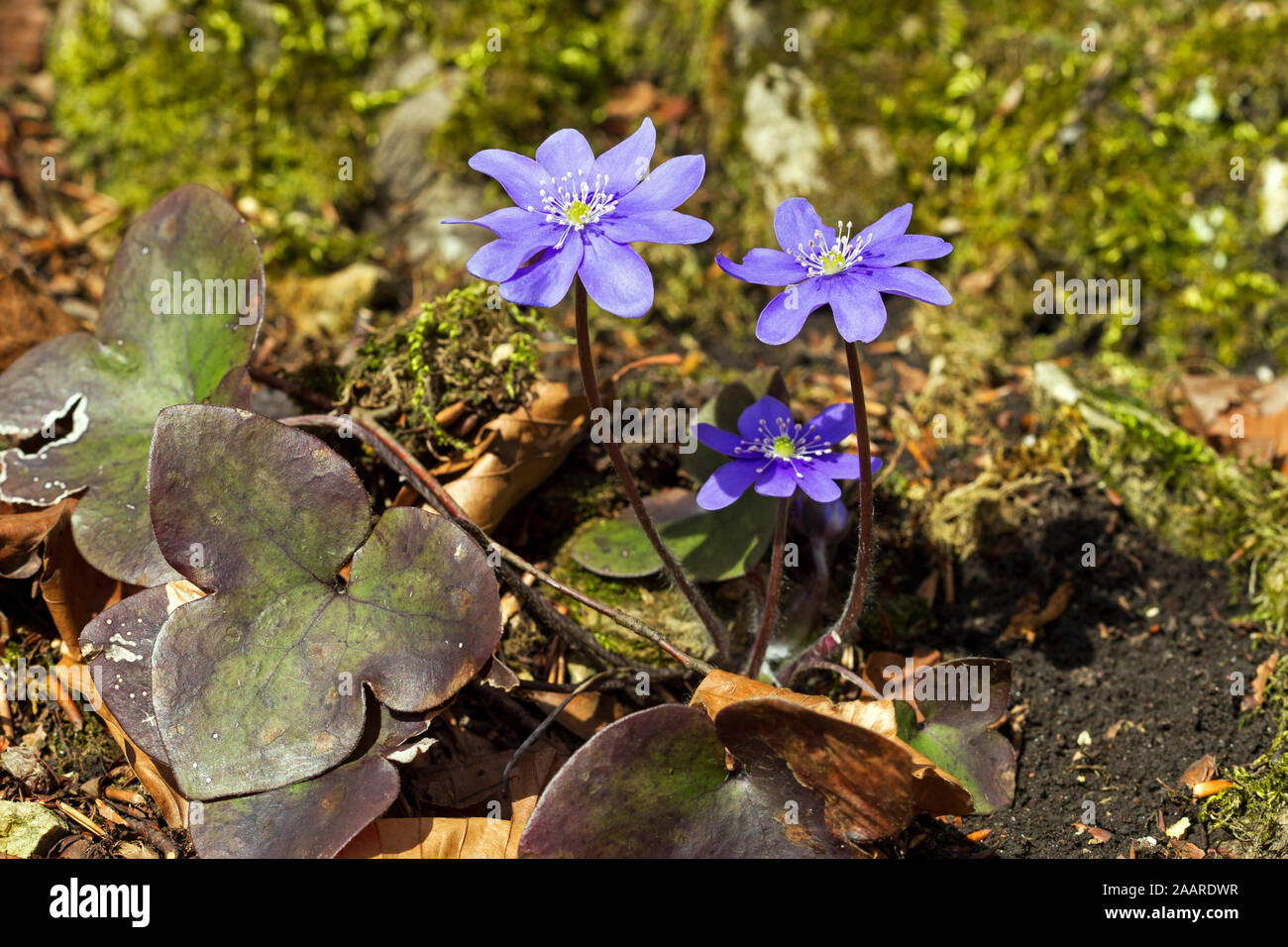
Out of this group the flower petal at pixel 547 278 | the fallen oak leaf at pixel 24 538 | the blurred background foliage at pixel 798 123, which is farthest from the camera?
the blurred background foliage at pixel 798 123

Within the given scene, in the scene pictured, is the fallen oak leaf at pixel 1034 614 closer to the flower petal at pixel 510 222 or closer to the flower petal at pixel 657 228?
the flower petal at pixel 657 228

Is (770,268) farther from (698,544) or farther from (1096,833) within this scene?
(1096,833)

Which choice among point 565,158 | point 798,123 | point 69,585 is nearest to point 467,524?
point 565,158

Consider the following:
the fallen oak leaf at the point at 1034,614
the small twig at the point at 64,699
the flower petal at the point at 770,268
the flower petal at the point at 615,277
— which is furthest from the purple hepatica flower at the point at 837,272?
the small twig at the point at 64,699

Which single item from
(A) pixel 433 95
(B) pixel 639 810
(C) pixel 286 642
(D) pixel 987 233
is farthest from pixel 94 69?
(B) pixel 639 810

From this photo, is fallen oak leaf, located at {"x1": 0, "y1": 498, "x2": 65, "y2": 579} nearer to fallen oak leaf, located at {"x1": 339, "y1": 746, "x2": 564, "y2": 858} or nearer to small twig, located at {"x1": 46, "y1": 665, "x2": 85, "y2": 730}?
small twig, located at {"x1": 46, "y1": 665, "x2": 85, "y2": 730}

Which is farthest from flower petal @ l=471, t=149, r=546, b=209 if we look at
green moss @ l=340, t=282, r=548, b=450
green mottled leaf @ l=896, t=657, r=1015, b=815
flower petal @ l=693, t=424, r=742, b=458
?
green mottled leaf @ l=896, t=657, r=1015, b=815
